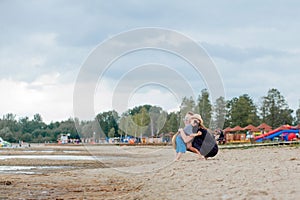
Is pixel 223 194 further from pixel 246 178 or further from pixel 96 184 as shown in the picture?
pixel 96 184

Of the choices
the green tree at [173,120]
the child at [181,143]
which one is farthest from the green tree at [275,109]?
the child at [181,143]

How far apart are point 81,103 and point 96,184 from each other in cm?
638

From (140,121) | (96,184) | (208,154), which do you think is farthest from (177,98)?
(140,121)

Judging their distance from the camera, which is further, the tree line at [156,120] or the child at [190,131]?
the tree line at [156,120]

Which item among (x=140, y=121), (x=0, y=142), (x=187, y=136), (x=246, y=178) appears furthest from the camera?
(x=0, y=142)

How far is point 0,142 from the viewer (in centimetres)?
6750

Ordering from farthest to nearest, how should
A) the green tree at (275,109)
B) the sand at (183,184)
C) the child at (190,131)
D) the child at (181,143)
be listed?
1. the green tree at (275,109)
2. the child at (181,143)
3. the child at (190,131)
4. the sand at (183,184)

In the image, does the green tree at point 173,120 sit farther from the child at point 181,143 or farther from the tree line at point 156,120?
the child at point 181,143

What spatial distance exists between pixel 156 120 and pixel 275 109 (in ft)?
141

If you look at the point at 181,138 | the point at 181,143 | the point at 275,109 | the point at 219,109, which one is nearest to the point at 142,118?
the point at 219,109

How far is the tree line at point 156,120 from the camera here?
104ft

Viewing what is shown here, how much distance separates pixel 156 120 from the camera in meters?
37.5

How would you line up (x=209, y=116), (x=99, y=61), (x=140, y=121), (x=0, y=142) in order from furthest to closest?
1. (x=0, y=142)
2. (x=140, y=121)
3. (x=209, y=116)
4. (x=99, y=61)

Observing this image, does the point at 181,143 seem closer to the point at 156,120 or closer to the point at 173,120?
the point at 156,120
